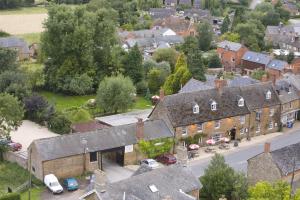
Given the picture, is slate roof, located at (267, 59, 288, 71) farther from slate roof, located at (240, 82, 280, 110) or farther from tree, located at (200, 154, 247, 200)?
tree, located at (200, 154, 247, 200)

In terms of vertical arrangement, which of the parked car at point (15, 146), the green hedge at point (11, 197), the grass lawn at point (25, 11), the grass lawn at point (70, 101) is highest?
the grass lawn at point (25, 11)

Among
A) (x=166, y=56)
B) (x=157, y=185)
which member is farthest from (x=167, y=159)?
(x=166, y=56)

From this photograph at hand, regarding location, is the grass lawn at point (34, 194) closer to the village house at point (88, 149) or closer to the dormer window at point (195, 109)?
the village house at point (88, 149)

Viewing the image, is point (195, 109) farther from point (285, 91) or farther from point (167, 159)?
point (285, 91)

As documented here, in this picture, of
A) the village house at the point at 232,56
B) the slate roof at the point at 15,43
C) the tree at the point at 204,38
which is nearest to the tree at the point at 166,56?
the village house at the point at 232,56

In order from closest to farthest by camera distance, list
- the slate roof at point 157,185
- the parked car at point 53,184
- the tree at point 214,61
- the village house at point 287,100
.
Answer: the slate roof at point 157,185 → the parked car at point 53,184 → the village house at point 287,100 → the tree at point 214,61
